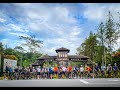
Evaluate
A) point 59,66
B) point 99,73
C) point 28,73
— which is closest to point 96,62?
point 99,73

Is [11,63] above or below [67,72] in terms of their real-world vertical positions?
above

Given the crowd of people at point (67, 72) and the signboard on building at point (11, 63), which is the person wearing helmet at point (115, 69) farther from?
the signboard on building at point (11, 63)

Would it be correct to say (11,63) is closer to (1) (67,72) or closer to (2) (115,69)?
(1) (67,72)

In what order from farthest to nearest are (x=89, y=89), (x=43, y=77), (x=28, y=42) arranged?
(x=43, y=77) → (x=28, y=42) → (x=89, y=89)

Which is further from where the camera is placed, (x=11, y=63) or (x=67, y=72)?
(x=67, y=72)

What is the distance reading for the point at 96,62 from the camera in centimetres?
1466

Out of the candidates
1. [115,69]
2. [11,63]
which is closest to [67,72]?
[115,69]

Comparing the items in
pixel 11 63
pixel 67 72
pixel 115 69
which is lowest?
pixel 67 72

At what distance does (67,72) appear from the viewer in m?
14.6

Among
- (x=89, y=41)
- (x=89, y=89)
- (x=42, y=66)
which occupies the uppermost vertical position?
(x=89, y=41)

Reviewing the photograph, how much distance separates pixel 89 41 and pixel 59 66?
5.87ft

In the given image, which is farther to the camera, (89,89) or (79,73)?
(79,73)

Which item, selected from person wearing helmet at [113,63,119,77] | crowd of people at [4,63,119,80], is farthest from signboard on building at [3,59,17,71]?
person wearing helmet at [113,63,119,77]

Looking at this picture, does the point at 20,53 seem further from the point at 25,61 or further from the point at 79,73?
the point at 79,73
